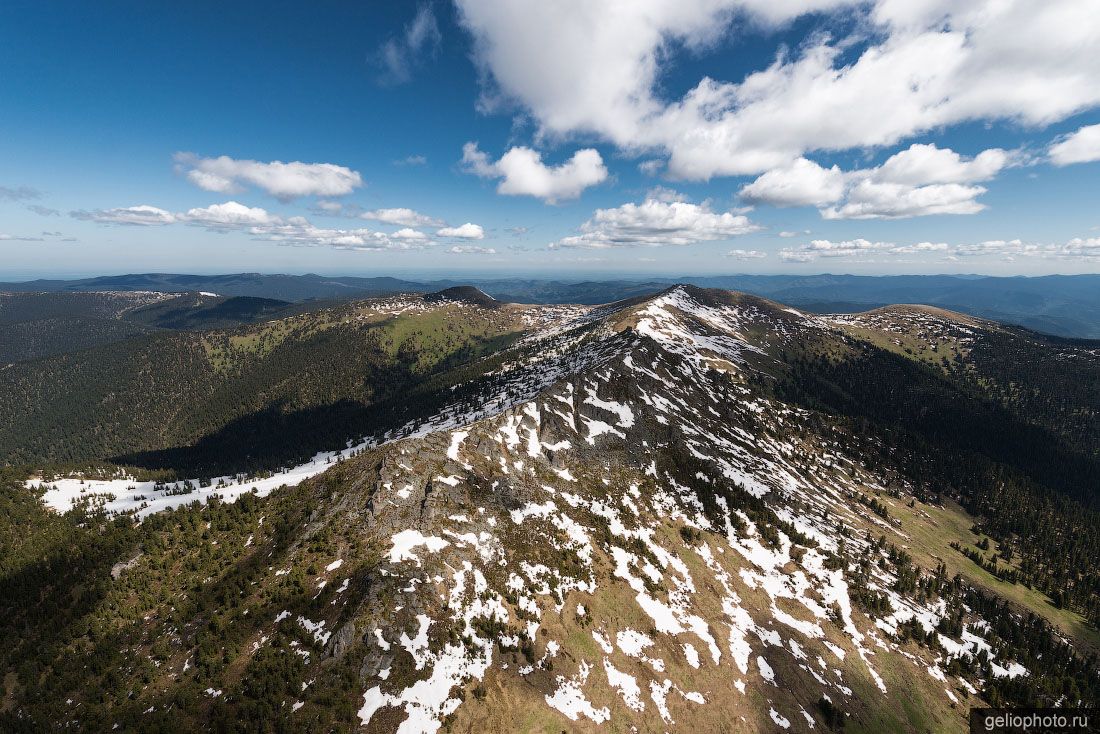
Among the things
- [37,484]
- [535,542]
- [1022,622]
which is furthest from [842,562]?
[37,484]

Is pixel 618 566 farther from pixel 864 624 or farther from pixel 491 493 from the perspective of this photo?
pixel 864 624

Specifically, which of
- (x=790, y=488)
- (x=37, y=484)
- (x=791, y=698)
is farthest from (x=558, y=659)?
(x=37, y=484)

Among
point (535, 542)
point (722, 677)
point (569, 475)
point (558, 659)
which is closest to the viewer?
point (558, 659)

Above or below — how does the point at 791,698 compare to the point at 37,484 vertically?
below

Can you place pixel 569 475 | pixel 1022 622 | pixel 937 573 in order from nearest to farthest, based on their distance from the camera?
pixel 569 475 → pixel 1022 622 → pixel 937 573

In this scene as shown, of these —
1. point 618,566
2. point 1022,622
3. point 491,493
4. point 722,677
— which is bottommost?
point 1022,622

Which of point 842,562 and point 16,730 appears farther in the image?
point 842,562
